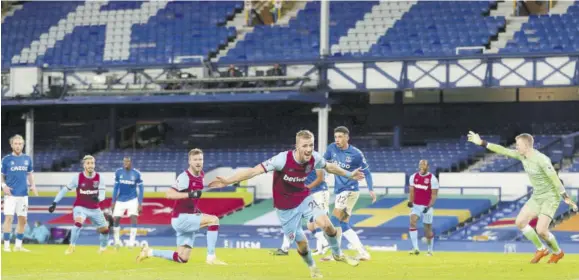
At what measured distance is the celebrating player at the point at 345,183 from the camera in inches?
833

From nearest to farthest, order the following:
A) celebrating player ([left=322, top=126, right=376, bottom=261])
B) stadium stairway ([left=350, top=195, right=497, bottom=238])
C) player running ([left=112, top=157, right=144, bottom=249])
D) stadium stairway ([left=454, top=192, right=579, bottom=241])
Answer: celebrating player ([left=322, top=126, right=376, bottom=261])
player running ([left=112, top=157, right=144, bottom=249])
stadium stairway ([left=454, top=192, right=579, bottom=241])
stadium stairway ([left=350, top=195, right=497, bottom=238])

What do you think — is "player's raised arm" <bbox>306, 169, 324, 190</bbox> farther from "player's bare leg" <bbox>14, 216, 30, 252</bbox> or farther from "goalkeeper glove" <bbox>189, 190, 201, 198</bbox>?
"player's bare leg" <bbox>14, 216, 30, 252</bbox>

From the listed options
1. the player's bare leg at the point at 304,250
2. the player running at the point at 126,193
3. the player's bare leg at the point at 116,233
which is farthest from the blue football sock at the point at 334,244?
the player running at the point at 126,193

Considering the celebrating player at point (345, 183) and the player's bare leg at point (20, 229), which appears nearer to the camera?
the celebrating player at point (345, 183)

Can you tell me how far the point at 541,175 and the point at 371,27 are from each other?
27.3 meters

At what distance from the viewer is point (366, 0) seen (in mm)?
48500

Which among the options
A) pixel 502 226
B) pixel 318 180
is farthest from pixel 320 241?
pixel 502 226

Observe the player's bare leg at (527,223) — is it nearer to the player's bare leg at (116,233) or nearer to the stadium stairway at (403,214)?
the player's bare leg at (116,233)

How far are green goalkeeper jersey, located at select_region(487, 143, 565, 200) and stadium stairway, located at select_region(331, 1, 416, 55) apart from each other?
25.7 meters

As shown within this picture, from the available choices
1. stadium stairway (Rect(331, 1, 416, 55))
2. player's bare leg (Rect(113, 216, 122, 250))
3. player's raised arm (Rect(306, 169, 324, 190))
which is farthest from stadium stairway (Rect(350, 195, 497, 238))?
player's raised arm (Rect(306, 169, 324, 190))

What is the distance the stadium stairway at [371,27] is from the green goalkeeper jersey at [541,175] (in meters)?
25.7

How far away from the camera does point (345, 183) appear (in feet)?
71.9

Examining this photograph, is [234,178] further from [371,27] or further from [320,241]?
[371,27]

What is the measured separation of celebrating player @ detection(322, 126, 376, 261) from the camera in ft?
69.4
